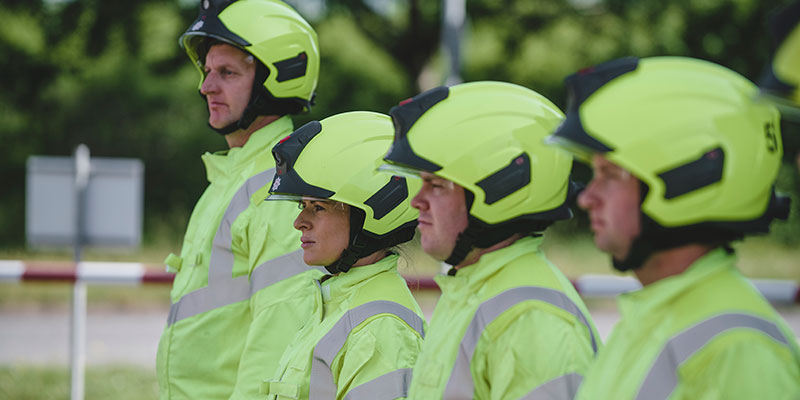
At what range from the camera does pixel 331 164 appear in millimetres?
3705

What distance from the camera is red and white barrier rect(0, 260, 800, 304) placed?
735cm

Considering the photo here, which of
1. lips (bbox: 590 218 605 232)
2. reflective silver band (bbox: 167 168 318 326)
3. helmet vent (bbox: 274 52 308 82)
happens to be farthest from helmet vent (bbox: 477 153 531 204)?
helmet vent (bbox: 274 52 308 82)

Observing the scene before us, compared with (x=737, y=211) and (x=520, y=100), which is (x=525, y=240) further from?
(x=737, y=211)

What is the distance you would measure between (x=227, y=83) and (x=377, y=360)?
5.69 feet

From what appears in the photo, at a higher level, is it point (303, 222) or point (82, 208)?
point (303, 222)

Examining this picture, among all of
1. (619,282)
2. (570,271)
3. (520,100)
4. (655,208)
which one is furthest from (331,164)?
(570,271)

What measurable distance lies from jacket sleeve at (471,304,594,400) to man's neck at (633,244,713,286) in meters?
0.34

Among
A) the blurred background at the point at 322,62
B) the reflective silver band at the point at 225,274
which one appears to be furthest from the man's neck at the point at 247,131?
the blurred background at the point at 322,62

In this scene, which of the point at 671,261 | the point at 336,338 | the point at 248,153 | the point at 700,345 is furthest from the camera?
the point at 248,153

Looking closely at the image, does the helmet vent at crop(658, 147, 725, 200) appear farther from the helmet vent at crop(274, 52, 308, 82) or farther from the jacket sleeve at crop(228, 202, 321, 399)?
the helmet vent at crop(274, 52, 308, 82)

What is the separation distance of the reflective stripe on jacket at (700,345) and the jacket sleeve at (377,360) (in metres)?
Answer: 0.94

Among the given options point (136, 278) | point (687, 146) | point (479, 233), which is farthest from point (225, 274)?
point (136, 278)

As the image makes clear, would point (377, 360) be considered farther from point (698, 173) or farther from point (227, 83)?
point (227, 83)

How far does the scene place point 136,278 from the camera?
7.70 m
